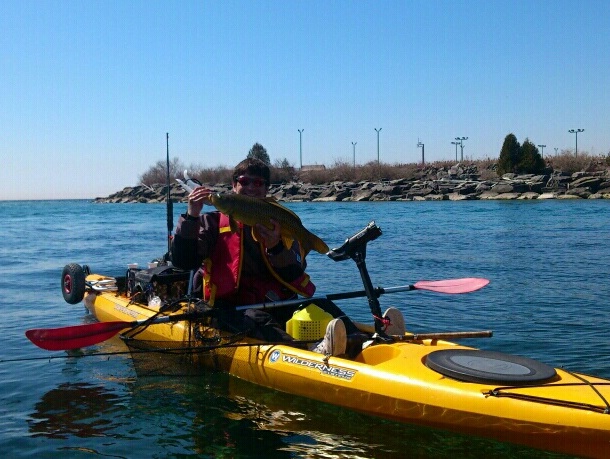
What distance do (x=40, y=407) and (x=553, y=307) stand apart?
6.93 m

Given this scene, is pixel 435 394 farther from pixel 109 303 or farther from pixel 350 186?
pixel 350 186

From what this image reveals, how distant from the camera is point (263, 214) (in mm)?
5070

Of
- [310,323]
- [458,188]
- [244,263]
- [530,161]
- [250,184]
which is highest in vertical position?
[530,161]

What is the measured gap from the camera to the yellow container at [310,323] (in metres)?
5.55

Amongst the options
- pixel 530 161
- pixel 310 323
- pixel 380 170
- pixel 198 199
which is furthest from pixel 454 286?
pixel 380 170

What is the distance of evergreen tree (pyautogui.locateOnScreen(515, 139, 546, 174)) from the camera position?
52219 millimetres

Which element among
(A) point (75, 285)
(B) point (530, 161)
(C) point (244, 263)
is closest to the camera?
(C) point (244, 263)

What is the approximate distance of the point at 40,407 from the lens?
5758 mm

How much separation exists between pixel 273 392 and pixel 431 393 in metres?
1.65

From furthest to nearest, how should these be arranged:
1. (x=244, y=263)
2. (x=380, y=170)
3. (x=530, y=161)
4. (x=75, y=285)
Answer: (x=380, y=170), (x=530, y=161), (x=75, y=285), (x=244, y=263)

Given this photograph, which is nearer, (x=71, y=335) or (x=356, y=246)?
(x=356, y=246)

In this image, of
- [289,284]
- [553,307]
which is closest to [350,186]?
[553,307]

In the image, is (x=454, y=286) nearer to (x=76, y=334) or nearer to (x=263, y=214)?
(x=263, y=214)

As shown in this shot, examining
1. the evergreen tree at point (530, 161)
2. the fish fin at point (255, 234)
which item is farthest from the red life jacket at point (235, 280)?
the evergreen tree at point (530, 161)
